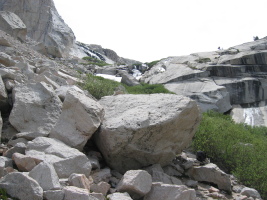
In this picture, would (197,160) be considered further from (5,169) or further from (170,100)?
(5,169)

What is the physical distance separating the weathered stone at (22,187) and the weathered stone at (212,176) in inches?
197

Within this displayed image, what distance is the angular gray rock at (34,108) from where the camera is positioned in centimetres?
671

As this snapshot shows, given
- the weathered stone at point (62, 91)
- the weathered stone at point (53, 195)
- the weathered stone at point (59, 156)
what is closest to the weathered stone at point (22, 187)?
the weathered stone at point (53, 195)

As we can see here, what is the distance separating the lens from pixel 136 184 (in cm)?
533

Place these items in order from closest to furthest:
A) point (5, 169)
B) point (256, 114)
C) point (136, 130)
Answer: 1. point (5, 169)
2. point (136, 130)
3. point (256, 114)

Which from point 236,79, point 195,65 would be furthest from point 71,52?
point 236,79

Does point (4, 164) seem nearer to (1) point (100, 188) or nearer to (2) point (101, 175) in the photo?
(1) point (100, 188)

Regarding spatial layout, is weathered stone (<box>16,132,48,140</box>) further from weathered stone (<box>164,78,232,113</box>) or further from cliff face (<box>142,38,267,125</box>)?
cliff face (<box>142,38,267,125</box>)

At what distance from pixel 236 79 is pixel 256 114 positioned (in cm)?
445

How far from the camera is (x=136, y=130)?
21.6 feet

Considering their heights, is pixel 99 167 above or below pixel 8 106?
below

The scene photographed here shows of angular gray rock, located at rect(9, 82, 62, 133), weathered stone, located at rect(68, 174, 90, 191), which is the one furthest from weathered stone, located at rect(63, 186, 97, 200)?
angular gray rock, located at rect(9, 82, 62, 133)

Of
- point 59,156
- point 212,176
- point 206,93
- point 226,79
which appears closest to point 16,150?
point 59,156

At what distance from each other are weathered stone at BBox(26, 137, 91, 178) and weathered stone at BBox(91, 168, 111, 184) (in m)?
0.41
